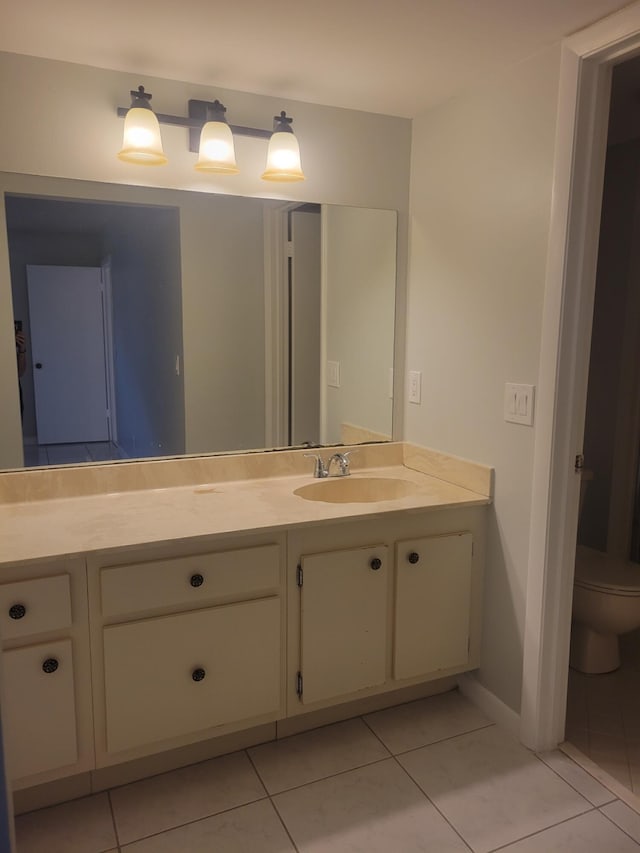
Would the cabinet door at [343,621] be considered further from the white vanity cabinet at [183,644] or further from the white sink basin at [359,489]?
the white sink basin at [359,489]

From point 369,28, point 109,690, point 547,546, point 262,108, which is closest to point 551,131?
point 369,28

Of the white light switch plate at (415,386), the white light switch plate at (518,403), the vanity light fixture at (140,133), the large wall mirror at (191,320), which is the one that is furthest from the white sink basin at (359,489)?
the vanity light fixture at (140,133)

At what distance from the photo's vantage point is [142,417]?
2.17 meters

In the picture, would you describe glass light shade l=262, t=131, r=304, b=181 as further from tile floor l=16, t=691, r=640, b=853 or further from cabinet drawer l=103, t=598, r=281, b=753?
tile floor l=16, t=691, r=640, b=853

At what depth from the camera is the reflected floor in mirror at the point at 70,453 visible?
6.71 ft

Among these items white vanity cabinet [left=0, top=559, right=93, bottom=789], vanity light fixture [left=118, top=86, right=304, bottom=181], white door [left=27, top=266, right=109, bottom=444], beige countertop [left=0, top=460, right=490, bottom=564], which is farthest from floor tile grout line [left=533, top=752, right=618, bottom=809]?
vanity light fixture [left=118, top=86, right=304, bottom=181]

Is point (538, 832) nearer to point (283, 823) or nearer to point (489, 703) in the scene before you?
point (489, 703)

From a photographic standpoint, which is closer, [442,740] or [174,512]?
[174,512]

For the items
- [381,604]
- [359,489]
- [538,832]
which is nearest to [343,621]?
[381,604]

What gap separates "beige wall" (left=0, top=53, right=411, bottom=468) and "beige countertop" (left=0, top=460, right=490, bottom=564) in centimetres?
24

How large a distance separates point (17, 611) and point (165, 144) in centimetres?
148

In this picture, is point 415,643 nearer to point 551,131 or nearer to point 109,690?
point 109,690

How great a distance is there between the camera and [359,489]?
→ 7.91 ft

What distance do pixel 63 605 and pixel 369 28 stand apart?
1.69m
